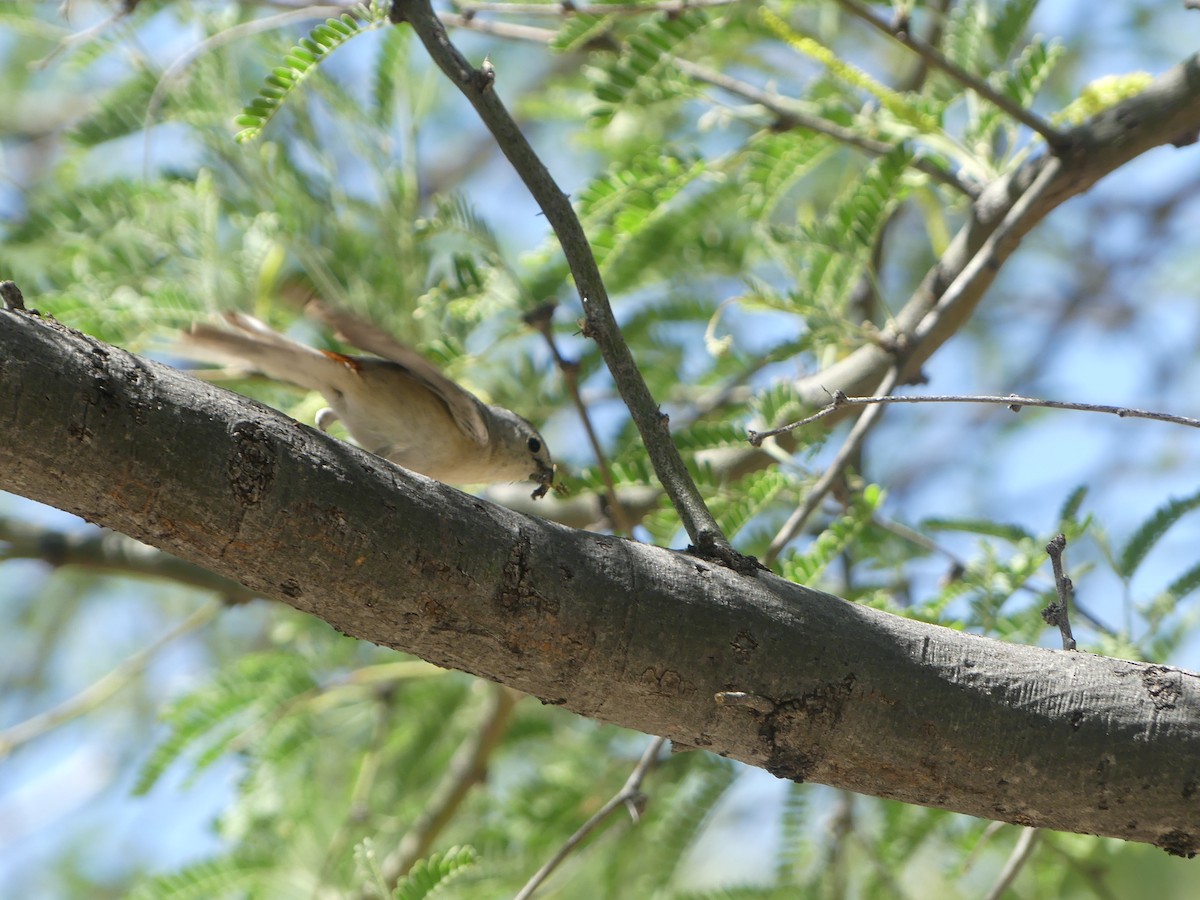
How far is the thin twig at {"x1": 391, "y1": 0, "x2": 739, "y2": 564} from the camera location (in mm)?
1749

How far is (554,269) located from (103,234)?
1506mm

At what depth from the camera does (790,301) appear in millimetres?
2971

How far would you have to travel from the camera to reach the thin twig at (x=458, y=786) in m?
3.77

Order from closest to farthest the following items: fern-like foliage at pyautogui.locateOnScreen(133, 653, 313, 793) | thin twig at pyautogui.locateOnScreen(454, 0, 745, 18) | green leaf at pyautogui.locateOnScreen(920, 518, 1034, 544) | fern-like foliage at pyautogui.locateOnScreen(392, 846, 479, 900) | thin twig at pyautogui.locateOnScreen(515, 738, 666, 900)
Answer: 1. thin twig at pyautogui.locateOnScreen(515, 738, 666, 900)
2. fern-like foliage at pyautogui.locateOnScreen(392, 846, 479, 900)
3. thin twig at pyautogui.locateOnScreen(454, 0, 745, 18)
4. green leaf at pyautogui.locateOnScreen(920, 518, 1034, 544)
5. fern-like foliage at pyautogui.locateOnScreen(133, 653, 313, 793)

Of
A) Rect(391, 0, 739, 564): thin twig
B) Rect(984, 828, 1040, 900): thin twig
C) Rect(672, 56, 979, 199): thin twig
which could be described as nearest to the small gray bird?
Rect(391, 0, 739, 564): thin twig

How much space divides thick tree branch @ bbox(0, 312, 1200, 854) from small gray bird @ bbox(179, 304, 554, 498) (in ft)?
4.28

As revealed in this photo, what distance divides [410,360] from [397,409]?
2.34 ft

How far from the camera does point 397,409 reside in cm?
304

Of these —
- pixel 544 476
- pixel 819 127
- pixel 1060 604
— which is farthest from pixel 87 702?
pixel 1060 604

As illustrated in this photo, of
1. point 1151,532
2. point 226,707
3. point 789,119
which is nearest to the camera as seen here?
point 1151,532

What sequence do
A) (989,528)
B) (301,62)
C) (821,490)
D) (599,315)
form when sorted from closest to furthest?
(599,315) → (301,62) → (821,490) → (989,528)

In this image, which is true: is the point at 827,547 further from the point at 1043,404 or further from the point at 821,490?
the point at 1043,404

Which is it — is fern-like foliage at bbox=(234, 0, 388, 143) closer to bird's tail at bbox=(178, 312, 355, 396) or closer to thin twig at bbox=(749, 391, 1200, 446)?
bird's tail at bbox=(178, 312, 355, 396)

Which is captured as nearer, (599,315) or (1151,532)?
(599,315)
